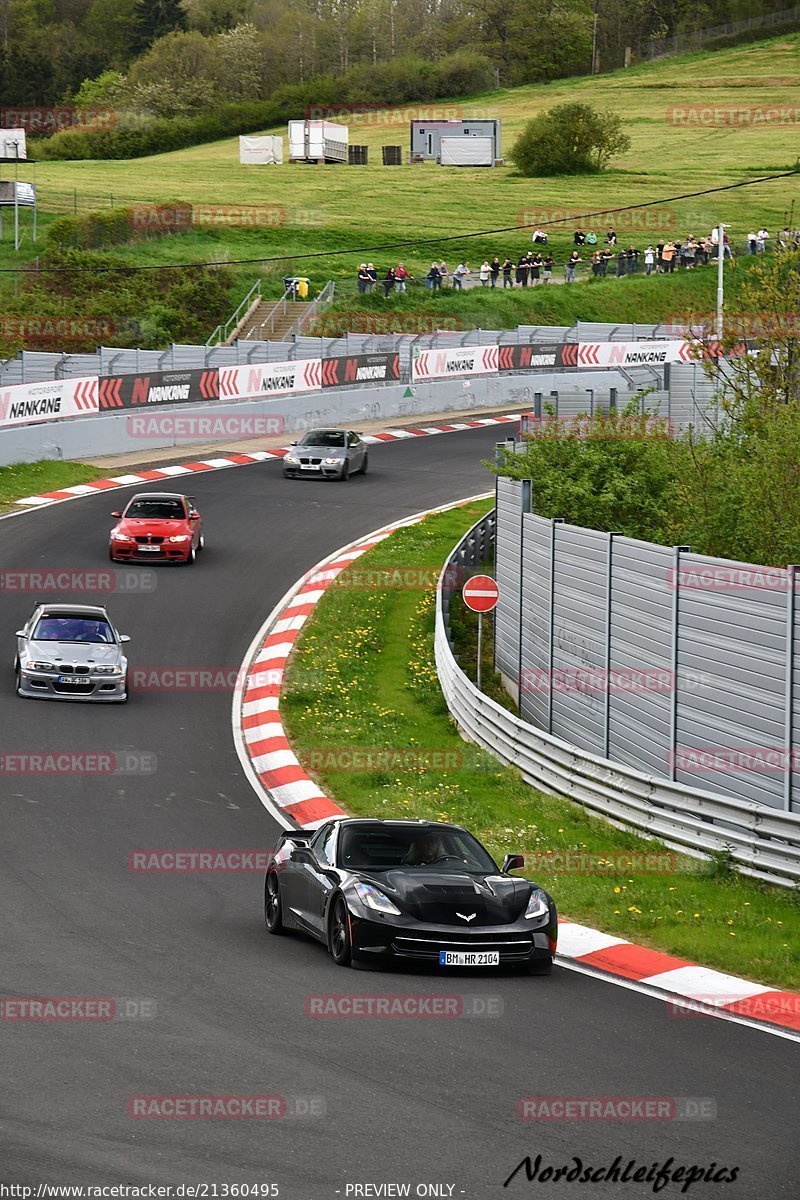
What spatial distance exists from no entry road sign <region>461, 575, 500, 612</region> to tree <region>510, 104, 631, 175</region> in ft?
294

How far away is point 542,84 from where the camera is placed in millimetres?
151875

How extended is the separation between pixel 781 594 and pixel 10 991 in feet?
25.6

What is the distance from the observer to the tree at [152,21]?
162125 mm

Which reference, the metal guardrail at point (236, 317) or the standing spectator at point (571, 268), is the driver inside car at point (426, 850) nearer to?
the metal guardrail at point (236, 317)

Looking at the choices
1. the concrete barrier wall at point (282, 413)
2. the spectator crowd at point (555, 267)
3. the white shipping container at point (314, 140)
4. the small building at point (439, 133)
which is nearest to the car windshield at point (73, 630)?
the concrete barrier wall at point (282, 413)

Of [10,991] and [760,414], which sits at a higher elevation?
[760,414]

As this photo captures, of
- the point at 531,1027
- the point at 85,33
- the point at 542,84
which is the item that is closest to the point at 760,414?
the point at 531,1027

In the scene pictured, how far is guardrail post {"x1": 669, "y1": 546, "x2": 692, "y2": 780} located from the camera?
16219 mm

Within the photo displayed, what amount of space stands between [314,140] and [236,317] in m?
58.4

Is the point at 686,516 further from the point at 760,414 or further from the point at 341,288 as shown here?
the point at 341,288

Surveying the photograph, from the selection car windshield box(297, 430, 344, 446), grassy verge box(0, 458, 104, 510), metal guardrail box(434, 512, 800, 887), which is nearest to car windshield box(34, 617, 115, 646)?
metal guardrail box(434, 512, 800, 887)

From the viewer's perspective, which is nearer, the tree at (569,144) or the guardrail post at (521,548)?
the guardrail post at (521,548)

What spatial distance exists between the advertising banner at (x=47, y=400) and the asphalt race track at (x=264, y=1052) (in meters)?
21.3

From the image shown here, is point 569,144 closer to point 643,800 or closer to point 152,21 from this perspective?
point 152,21
